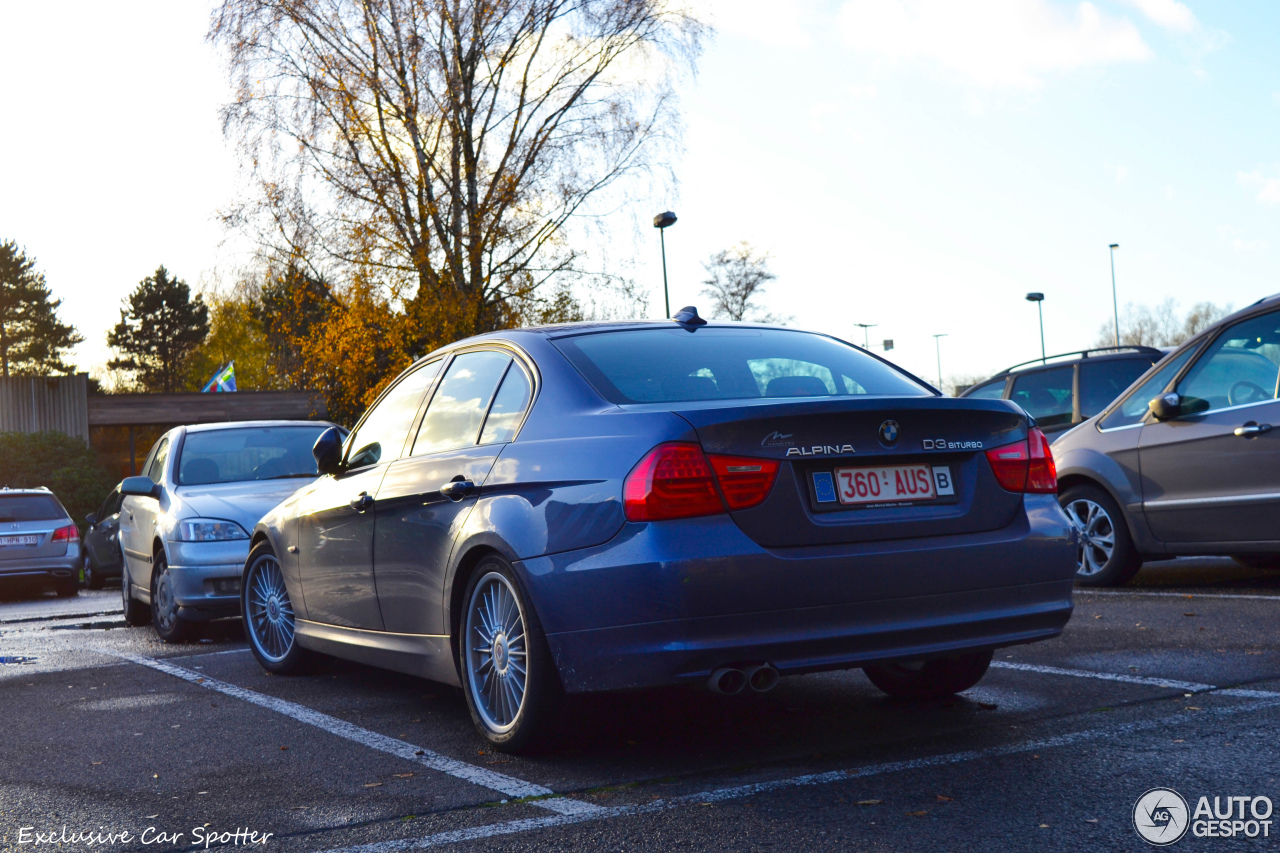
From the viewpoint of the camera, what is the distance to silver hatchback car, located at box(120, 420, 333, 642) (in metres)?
8.53

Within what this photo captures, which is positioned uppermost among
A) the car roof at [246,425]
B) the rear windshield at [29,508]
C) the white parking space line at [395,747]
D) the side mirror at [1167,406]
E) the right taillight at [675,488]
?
the car roof at [246,425]

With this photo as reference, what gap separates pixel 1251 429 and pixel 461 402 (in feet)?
16.3

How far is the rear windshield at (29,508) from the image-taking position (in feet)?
56.4

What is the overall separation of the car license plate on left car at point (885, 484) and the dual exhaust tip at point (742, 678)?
0.60 meters

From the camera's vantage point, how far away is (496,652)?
4.48 meters

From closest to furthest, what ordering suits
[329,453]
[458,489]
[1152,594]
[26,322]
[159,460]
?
[458,489] < [329,453] < [1152,594] < [159,460] < [26,322]

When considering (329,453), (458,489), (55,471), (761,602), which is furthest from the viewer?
(55,471)

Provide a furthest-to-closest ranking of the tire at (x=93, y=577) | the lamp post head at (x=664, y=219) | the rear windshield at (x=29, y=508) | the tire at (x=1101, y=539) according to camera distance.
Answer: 1. the lamp post head at (x=664, y=219)
2. the tire at (x=93, y=577)
3. the rear windshield at (x=29, y=508)
4. the tire at (x=1101, y=539)

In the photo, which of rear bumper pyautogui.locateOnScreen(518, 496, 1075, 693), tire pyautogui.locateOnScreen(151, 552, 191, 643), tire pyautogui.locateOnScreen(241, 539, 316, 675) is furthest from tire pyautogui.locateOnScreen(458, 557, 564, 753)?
tire pyautogui.locateOnScreen(151, 552, 191, 643)

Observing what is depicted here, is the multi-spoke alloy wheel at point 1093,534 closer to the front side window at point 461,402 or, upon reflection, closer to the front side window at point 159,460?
the front side window at point 461,402

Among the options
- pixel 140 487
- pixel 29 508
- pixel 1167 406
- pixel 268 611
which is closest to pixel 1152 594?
pixel 1167 406

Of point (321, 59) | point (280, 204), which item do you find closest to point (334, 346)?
point (280, 204)

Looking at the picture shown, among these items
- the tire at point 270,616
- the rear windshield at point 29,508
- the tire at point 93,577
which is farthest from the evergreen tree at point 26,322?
the tire at point 270,616

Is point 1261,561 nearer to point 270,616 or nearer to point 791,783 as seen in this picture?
point 791,783
